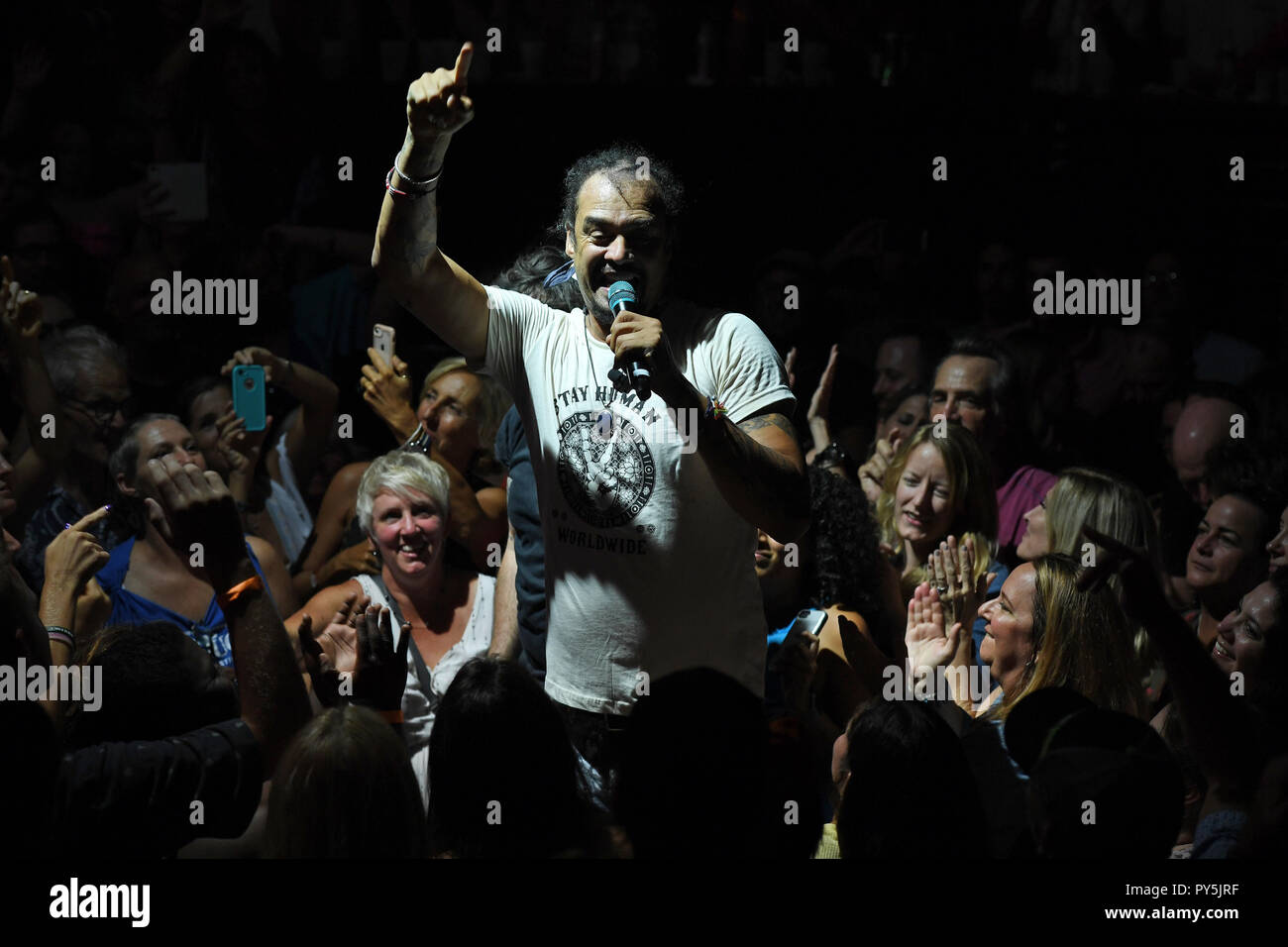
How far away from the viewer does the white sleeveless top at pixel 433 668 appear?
10.7 feet

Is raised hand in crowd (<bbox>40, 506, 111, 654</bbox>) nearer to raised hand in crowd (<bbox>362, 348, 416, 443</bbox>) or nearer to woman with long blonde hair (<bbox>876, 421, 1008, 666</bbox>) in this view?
raised hand in crowd (<bbox>362, 348, 416, 443</bbox>)

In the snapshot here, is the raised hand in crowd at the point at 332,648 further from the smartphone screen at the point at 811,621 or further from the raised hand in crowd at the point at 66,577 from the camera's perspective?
the smartphone screen at the point at 811,621

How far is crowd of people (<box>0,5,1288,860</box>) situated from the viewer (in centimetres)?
201

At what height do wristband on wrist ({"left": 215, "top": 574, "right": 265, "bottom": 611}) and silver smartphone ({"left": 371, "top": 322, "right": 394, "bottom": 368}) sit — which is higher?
silver smartphone ({"left": 371, "top": 322, "right": 394, "bottom": 368})

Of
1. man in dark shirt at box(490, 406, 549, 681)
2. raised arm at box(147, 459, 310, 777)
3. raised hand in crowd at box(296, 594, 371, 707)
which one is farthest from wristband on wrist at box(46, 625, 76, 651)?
man in dark shirt at box(490, 406, 549, 681)

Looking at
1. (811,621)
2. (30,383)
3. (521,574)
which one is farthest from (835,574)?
(30,383)

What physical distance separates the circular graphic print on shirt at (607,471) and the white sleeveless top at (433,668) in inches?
31.1

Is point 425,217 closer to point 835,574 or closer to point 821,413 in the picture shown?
point 835,574

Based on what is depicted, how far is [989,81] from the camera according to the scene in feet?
16.3

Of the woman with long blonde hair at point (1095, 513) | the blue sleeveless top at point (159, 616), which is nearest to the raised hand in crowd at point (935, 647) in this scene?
the woman with long blonde hair at point (1095, 513)

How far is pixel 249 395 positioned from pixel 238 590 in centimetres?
198
